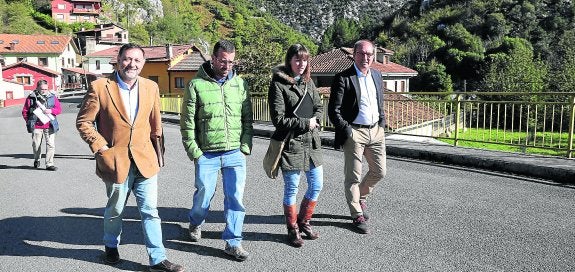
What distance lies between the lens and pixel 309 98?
4160mm

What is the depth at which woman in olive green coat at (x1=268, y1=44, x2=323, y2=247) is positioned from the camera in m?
4.01

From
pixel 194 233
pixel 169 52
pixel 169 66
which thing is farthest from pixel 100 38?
pixel 194 233

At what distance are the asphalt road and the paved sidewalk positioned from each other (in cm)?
32

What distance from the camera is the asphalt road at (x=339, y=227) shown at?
12.5 ft

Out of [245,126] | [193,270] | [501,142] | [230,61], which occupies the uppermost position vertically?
[230,61]

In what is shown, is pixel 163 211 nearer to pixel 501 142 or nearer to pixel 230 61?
pixel 230 61

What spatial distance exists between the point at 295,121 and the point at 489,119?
624 centimetres

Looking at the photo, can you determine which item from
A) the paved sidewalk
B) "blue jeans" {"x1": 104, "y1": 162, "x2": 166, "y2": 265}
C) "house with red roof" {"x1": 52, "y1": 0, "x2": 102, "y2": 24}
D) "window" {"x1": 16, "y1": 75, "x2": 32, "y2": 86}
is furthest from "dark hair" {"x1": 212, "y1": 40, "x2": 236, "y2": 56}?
"house with red roof" {"x1": 52, "y1": 0, "x2": 102, "y2": 24}

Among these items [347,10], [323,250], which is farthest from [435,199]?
[347,10]

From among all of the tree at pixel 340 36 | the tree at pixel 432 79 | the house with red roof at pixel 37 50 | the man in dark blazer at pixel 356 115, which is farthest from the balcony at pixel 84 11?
the man in dark blazer at pixel 356 115

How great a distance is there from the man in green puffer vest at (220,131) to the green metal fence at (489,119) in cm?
505

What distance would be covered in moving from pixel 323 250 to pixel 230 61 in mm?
1793

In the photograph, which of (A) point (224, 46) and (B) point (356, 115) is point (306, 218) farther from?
(A) point (224, 46)

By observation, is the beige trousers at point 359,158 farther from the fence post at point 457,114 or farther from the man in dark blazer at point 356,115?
the fence post at point 457,114
